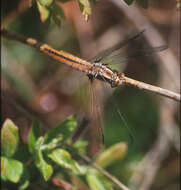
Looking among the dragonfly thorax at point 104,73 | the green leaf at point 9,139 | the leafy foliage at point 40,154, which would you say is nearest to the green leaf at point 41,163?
the leafy foliage at point 40,154

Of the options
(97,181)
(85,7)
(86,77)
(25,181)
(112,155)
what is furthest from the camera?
(86,77)

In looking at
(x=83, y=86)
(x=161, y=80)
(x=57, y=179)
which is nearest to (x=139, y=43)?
(x=161, y=80)

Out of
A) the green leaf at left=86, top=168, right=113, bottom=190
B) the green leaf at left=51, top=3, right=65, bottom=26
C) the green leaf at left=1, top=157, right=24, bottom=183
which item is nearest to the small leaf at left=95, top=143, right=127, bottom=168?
the green leaf at left=86, top=168, right=113, bottom=190

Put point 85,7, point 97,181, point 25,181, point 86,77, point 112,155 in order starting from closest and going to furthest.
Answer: point 85,7 < point 25,181 < point 97,181 < point 112,155 < point 86,77

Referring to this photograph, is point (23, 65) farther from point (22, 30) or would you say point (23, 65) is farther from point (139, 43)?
point (139, 43)

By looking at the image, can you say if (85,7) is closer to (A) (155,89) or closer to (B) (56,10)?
(B) (56,10)

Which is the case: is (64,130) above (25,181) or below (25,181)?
above

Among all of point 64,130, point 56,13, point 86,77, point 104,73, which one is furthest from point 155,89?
point 86,77
